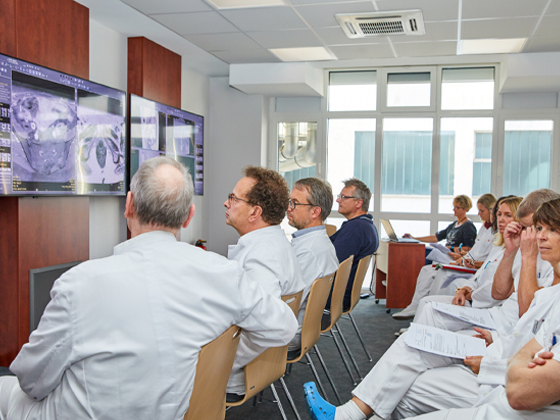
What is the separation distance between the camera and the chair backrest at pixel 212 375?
4.35 ft

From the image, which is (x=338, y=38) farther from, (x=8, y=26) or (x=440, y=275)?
(x=8, y=26)

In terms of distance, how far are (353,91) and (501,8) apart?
9.42 feet

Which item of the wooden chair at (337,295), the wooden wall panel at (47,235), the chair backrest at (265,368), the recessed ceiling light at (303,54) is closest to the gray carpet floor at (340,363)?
the wooden chair at (337,295)

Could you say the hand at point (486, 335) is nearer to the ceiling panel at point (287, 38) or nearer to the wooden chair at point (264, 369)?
the wooden chair at point (264, 369)

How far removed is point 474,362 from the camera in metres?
1.90

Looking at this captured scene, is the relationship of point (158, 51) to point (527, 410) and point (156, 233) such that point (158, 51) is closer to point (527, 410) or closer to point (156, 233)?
point (156, 233)

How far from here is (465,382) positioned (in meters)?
1.93

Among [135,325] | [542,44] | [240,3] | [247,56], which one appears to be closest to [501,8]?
[542,44]

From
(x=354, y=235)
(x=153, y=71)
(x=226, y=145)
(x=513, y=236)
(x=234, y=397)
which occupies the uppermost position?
(x=153, y=71)

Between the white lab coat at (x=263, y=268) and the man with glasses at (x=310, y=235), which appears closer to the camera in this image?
the white lab coat at (x=263, y=268)

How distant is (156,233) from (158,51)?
437cm

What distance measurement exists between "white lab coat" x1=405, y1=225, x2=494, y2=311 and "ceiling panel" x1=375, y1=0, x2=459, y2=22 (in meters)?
1.94

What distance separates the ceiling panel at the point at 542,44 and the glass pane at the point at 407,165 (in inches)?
65.5

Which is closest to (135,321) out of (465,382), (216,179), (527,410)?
(527,410)
